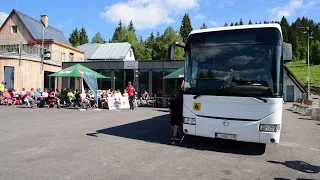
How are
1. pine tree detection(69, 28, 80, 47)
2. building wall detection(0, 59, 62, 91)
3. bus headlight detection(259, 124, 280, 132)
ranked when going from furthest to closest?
pine tree detection(69, 28, 80, 47) → building wall detection(0, 59, 62, 91) → bus headlight detection(259, 124, 280, 132)

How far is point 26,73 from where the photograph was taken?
24.7 metres

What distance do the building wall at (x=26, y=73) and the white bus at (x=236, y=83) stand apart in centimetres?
2127

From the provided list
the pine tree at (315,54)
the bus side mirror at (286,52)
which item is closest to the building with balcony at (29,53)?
the bus side mirror at (286,52)

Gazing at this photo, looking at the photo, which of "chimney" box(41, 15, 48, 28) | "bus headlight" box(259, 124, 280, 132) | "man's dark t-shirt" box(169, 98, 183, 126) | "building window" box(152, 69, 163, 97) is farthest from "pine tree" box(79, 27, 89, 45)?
"bus headlight" box(259, 124, 280, 132)

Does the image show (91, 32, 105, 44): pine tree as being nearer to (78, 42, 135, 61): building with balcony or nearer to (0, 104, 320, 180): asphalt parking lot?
(78, 42, 135, 61): building with balcony

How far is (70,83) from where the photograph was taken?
29.0m

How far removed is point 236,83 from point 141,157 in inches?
111

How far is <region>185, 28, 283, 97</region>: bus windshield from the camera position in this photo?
6340mm

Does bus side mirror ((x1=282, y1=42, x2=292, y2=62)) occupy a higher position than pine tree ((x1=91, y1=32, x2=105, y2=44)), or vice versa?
pine tree ((x1=91, y1=32, x2=105, y2=44))

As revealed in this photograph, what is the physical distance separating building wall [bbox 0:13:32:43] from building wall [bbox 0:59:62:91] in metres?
12.0

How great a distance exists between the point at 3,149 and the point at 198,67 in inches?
203

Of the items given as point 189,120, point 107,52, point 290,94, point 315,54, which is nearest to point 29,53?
point 189,120

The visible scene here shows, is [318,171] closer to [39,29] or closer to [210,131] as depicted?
[210,131]

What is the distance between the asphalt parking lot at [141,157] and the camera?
495 centimetres
